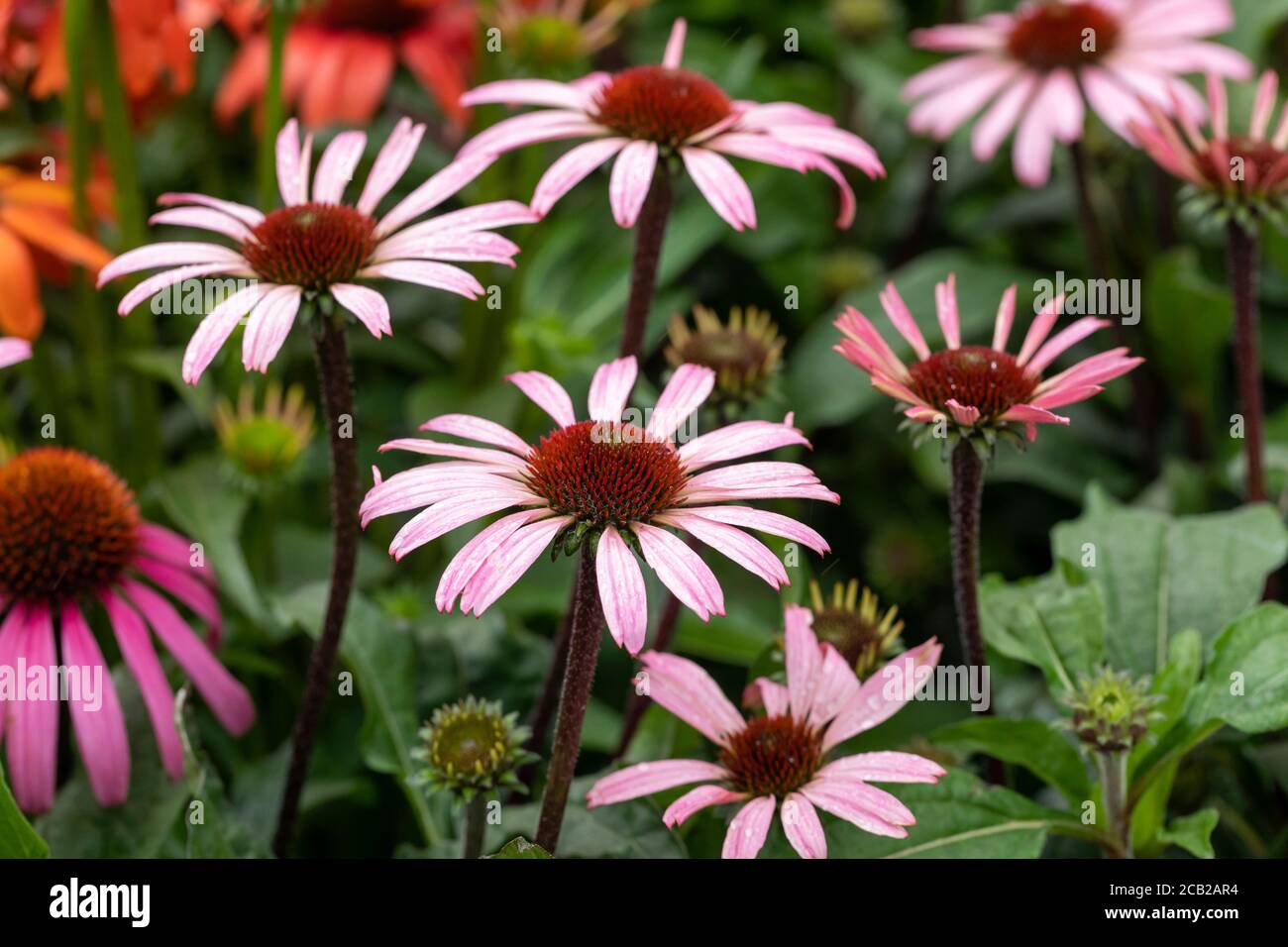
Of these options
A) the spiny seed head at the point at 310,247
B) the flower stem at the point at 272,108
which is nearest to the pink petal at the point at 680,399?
the spiny seed head at the point at 310,247

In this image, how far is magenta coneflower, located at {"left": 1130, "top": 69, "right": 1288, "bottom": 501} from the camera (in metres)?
1.06

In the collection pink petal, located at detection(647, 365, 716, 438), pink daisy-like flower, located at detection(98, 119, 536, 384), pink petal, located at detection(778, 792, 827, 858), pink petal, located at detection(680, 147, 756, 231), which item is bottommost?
pink petal, located at detection(778, 792, 827, 858)

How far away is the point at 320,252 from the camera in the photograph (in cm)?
85

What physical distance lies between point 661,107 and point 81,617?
558 millimetres

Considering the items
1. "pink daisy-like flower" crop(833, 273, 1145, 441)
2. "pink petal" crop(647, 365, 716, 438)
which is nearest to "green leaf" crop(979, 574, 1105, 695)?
"pink daisy-like flower" crop(833, 273, 1145, 441)

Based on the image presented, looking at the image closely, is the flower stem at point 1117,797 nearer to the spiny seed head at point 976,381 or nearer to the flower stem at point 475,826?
the spiny seed head at point 976,381

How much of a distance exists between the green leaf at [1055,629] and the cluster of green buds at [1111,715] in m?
0.08

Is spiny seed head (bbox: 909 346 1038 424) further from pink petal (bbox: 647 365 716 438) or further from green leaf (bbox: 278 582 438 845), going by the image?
green leaf (bbox: 278 582 438 845)

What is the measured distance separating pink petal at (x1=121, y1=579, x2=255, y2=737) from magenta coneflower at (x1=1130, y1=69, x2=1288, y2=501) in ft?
2.73

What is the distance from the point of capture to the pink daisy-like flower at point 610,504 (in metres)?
0.73

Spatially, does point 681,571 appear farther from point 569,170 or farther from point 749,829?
point 569,170

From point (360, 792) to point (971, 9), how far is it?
131cm
